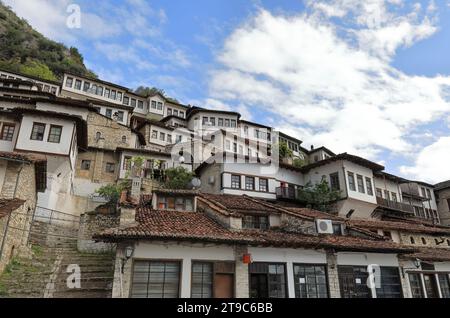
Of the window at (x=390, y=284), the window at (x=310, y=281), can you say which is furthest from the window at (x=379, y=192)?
the window at (x=310, y=281)

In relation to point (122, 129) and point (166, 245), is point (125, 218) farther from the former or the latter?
point (122, 129)

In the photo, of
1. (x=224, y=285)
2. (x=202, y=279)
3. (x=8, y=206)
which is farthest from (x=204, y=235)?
(x=8, y=206)

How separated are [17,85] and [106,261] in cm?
3643

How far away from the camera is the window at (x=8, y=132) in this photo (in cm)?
2572

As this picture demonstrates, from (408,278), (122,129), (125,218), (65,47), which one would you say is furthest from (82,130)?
(65,47)

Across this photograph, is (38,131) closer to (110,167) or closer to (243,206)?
(110,167)

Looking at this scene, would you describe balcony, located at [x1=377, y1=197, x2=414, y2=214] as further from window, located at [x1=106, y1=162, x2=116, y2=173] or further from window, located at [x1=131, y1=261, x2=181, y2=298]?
window, located at [x1=106, y1=162, x2=116, y2=173]

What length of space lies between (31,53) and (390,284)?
7490 cm

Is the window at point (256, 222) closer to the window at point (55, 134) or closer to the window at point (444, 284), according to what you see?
the window at point (444, 284)

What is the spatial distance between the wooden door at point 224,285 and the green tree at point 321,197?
62.3ft

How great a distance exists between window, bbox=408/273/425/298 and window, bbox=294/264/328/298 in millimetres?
6020

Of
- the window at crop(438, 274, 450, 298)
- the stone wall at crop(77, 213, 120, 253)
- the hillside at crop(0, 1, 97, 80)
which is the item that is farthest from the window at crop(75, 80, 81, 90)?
the window at crop(438, 274, 450, 298)

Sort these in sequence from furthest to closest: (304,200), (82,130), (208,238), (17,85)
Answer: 1. (17,85)
2. (304,200)
3. (82,130)
4. (208,238)

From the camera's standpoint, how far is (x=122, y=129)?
129 ft
